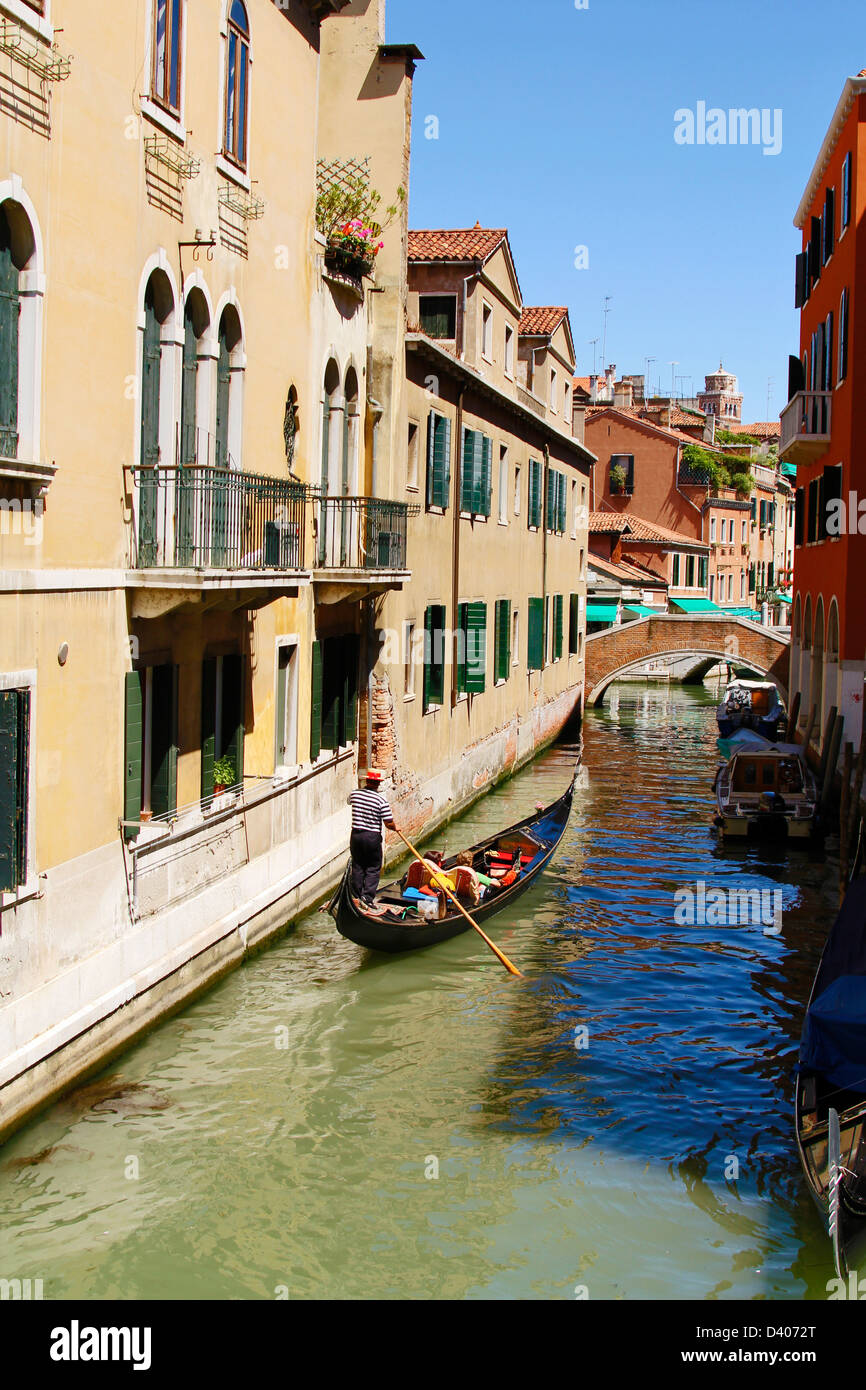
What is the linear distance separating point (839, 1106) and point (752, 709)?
19567 millimetres

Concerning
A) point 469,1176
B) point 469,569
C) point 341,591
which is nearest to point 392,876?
point 341,591

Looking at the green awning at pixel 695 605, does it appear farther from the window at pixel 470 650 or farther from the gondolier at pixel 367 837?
the gondolier at pixel 367 837

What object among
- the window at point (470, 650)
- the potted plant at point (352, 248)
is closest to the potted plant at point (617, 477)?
the window at point (470, 650)

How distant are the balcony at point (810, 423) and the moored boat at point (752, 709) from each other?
538 centimetres

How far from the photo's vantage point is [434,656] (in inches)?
656

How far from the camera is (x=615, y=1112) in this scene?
8.41 metres

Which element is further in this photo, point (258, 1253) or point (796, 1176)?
point (796, 1176)

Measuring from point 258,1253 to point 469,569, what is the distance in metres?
13.0

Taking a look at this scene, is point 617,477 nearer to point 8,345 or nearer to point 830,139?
point 830,139

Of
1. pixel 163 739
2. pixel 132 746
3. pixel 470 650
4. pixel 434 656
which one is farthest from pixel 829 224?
pixel 132 746

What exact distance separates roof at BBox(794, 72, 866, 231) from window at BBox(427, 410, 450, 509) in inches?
246
